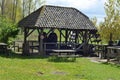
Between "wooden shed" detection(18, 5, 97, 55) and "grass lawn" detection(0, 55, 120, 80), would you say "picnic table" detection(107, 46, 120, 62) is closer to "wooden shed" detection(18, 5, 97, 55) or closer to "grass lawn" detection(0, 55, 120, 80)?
"grass lawn" detection(0, 55, 120, 80)

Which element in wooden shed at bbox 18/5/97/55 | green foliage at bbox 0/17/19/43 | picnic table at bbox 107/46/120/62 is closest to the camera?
picnic table at bbox 107/46/120/62

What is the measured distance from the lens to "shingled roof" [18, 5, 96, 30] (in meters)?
29.0

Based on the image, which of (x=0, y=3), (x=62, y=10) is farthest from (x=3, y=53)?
(x=0, y=3)

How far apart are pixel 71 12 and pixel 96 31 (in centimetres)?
301

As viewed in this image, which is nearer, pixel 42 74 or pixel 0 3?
pixel 42 74

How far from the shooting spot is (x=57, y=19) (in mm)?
30125

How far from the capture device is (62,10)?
32.0 meters

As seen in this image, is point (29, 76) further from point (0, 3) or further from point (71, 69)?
point (0, 3)

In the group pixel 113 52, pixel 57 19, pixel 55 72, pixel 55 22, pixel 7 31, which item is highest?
pixel 57 19

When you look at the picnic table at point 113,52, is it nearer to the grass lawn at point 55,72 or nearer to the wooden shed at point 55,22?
the grass lawn at point 55,72

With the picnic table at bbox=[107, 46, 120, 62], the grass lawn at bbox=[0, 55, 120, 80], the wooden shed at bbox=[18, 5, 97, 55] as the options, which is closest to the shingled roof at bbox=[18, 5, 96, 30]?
the wooden shed at bbox=[18, 5, 97, 55]

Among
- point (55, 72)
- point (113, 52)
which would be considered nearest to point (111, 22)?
point (113, 52)

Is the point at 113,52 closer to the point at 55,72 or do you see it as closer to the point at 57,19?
the point at 57,19

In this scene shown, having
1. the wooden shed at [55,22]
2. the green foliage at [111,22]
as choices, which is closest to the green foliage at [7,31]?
the wooden shed at [55,22]
